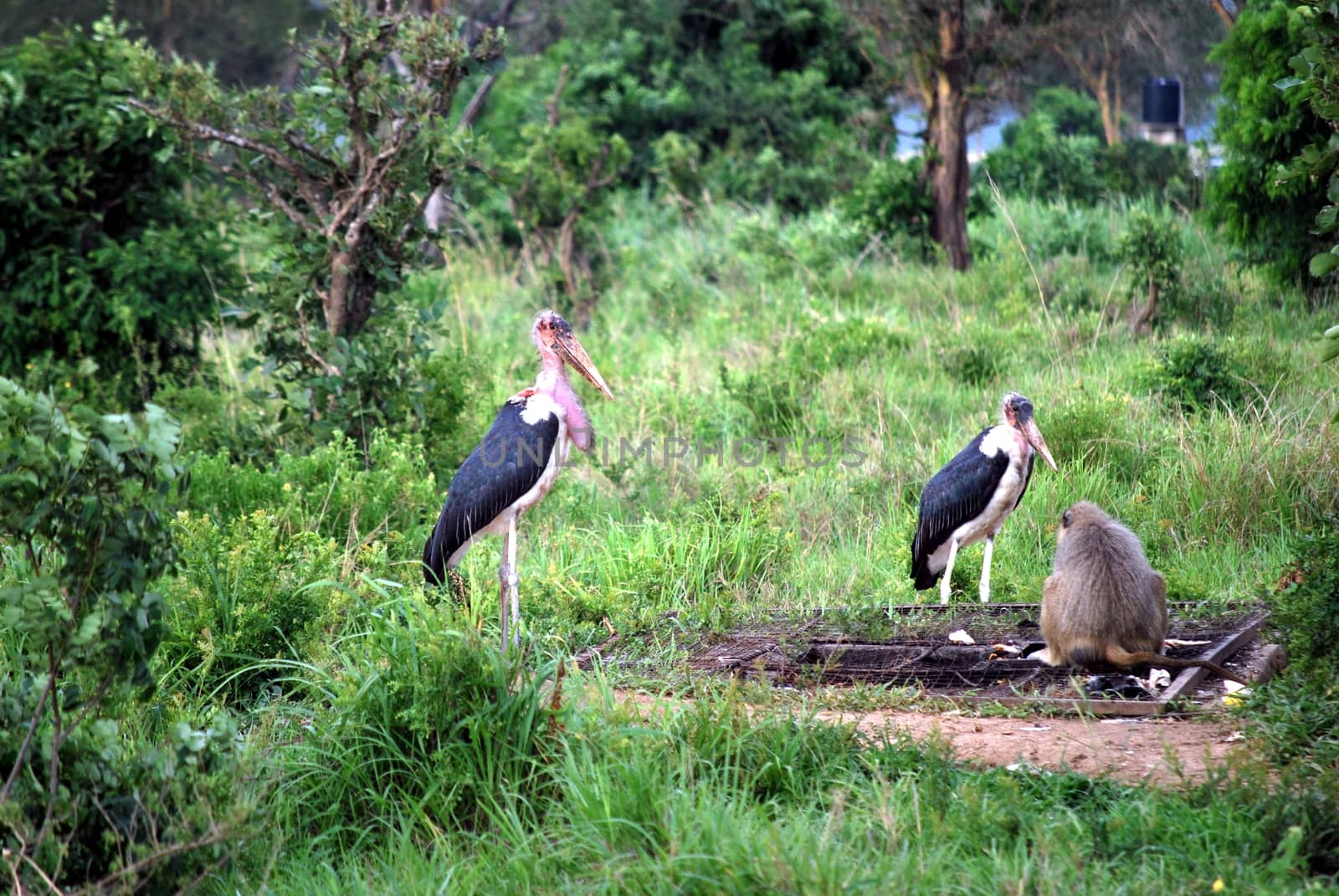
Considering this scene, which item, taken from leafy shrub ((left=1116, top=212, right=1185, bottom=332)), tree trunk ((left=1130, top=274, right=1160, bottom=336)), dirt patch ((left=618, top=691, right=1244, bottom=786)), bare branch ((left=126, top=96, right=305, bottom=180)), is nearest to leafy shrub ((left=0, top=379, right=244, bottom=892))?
Result: dirt patch ((left=618, top=691, right=1244, bottom=786))

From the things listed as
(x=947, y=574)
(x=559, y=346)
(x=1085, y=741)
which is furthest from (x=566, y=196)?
(x=1085, y=741)

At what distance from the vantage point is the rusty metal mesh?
539 centimetres

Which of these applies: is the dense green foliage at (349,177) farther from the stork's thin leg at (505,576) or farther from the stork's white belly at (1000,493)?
the stork's white belly at (1000,493)

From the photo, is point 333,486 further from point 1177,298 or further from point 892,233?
point 892,233

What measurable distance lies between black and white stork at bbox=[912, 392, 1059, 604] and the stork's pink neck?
1661 mm

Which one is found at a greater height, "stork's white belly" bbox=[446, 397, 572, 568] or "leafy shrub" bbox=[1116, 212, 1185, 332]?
"leafy shrub" bbox=[1116, 212, 1185, 332]

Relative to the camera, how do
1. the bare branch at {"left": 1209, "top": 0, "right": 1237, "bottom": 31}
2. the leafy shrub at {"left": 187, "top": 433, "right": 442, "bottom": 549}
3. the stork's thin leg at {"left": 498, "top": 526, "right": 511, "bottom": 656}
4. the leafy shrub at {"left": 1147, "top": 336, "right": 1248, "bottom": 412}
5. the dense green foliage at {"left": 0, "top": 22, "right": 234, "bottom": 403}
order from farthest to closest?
the bare branch at {"left": 1209, "top": 0, "right": 1237, "bottom": 31} → the dense green foliage at {"left": 0, "top": 22, "right": 234, "bottom": 403} → the leafy shrub at {"left": 1147, "top": 336, "right": 1248, "bottom": 412} → the leafy shrub at {"left": 187, "top": 433, "right": 442, "bottom": 549} → the stork's thin leg at {"left": 498, "top": 526, "right": 511, "bottom": 656}

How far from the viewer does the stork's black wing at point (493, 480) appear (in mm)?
6258

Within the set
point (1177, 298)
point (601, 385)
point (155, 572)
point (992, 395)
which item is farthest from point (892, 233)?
point (155, 572)

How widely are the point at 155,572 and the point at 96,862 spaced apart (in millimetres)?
908

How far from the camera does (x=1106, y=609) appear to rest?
16.8ft

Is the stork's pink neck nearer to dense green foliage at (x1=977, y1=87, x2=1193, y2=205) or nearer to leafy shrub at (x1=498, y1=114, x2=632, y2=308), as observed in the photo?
leafy shrub at (x1=498, y1=114, x2=632, y2=308)

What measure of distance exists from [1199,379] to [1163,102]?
14.4m

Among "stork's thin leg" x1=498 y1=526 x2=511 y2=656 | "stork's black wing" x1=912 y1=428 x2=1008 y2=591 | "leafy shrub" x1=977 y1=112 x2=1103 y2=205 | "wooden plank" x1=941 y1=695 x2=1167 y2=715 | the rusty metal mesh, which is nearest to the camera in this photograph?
"wooden plank" x1=941 y1=695 x2=1167 y2=715
